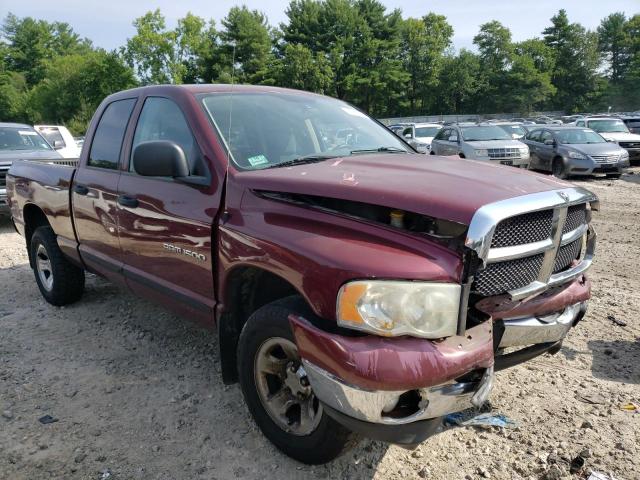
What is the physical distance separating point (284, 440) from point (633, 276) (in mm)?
4696

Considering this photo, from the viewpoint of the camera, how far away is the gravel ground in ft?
8.57

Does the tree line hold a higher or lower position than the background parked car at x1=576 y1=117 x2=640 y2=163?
higher

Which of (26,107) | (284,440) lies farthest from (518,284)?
(26,107)

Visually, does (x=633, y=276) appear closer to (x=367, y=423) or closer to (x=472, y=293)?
(x=472, y=293)

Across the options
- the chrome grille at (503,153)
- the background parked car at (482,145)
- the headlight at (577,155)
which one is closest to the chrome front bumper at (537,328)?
the background parked car at (482,145)

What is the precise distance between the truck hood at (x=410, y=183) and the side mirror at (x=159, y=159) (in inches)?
13.9

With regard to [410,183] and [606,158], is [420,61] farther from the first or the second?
[410,183]

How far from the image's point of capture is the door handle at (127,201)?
3407mm

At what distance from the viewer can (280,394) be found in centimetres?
266

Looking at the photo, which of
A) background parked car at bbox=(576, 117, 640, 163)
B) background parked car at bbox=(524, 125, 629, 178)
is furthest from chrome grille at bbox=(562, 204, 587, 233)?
background parked car at bbox=(576, 117, 640, 163)

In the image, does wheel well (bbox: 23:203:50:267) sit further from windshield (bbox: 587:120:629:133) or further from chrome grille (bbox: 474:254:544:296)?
windshield (bbox: 587:120:629:133)

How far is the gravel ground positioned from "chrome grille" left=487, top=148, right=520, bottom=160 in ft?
31.4

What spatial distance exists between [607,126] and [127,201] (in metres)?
18.3

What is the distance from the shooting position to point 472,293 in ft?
7.25
